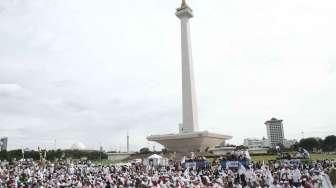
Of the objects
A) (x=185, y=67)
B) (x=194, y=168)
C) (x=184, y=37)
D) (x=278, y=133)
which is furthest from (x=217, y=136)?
(x=278, y=133)

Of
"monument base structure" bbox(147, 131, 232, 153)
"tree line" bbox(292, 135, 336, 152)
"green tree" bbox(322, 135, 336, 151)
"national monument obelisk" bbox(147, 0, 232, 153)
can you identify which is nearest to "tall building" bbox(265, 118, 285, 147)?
"green tree" bbox(322, 135, 336, 151)

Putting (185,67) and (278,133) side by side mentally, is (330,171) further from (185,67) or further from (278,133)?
(278,133)

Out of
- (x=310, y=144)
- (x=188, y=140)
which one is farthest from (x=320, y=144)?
(x=188, y=140)

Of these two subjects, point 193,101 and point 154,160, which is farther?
point 193,101

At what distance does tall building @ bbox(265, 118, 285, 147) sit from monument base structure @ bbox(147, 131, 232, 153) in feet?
463

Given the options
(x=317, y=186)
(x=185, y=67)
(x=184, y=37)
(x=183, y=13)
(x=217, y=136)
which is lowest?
(x=317, y=186)

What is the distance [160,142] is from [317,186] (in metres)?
41.4

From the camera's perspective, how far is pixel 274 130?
648ft

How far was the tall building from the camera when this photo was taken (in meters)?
193

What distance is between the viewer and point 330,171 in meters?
24.5

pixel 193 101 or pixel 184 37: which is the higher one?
pixel 184 37

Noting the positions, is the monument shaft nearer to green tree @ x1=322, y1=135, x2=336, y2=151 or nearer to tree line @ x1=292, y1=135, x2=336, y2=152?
tree line @ x1=292, y1=135, x2=336, y2=152

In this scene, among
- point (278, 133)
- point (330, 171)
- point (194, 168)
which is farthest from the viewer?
point (278, 133)

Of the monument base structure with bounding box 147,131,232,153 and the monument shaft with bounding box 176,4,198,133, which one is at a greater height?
the monument shaft with bounding box 176,4,198,133
